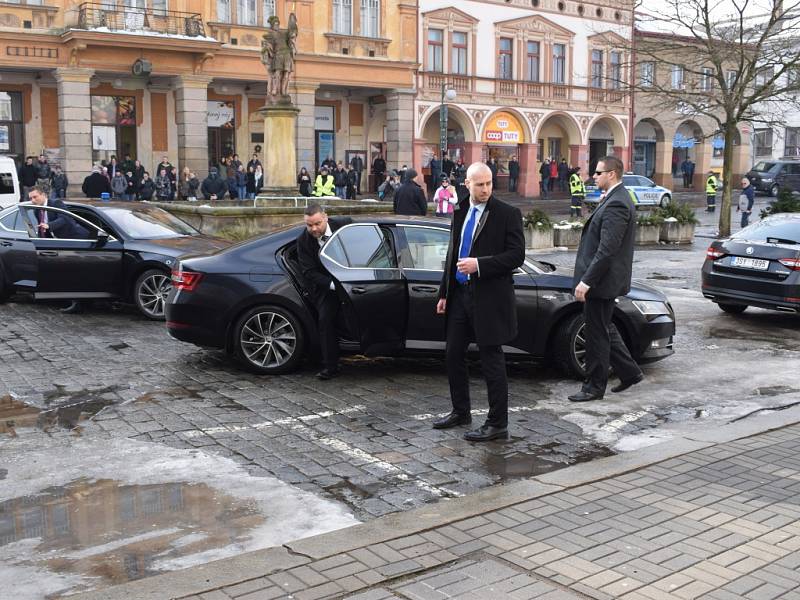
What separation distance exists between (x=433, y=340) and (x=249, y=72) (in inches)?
1178

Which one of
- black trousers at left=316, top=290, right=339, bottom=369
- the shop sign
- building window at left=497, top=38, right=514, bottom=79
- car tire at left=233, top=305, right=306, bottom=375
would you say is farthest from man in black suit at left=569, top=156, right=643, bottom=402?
building window at left=497, top=38, right=514, bottom=79

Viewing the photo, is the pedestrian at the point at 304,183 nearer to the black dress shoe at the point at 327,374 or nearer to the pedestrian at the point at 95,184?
the pedestrian at the point at 95,184

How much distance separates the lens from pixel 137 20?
3334cm

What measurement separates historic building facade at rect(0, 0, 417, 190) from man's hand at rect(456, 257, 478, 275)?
93.0 ft

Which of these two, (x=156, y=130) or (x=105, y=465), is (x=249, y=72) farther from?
(x=105, y=465)

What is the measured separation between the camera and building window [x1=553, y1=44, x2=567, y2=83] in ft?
154

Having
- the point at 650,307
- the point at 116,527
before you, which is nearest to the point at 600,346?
the point at 650,307

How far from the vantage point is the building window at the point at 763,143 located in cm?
6097

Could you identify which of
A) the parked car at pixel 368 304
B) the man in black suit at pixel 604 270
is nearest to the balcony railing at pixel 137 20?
the parked car at pixel 368 304

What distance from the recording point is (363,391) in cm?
849

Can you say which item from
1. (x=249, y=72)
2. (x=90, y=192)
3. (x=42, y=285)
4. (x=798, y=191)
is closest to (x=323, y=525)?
(x=42, y=285)

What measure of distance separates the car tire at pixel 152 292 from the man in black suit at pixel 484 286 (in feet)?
20.2

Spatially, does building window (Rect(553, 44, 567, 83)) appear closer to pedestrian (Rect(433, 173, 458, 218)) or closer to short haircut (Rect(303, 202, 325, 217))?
pedestrian (Rect(433, 173, 458, 218))

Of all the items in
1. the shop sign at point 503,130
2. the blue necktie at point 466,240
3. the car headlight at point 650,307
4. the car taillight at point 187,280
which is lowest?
the car headlight at point 650,307
